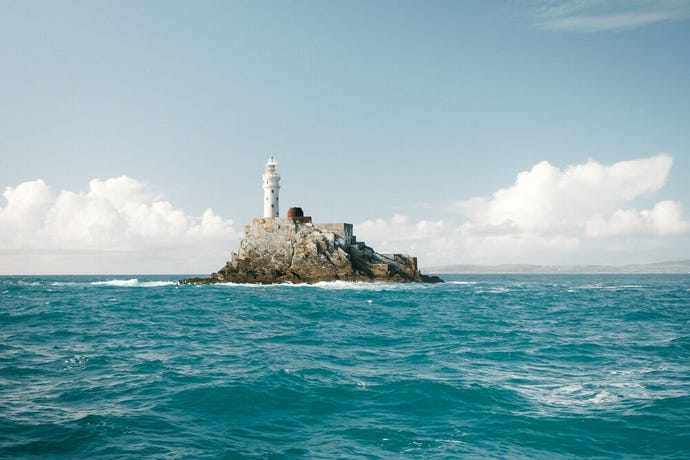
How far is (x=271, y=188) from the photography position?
97812mm

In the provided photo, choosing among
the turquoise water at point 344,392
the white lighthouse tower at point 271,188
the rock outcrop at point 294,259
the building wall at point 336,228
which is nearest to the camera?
the turquoise water at point 344,392

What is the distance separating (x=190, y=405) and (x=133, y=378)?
12.7 ft

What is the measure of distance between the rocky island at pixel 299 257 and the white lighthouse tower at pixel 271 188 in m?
6.79

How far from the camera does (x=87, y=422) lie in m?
12.3

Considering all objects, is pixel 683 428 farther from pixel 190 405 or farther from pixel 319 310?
pixel 319 310

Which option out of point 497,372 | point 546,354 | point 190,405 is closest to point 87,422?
point 190,405

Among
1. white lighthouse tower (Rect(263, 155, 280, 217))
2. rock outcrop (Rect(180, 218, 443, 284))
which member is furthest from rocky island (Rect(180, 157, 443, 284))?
white lighthouse tower (Rect(263, 155, 280, 217))

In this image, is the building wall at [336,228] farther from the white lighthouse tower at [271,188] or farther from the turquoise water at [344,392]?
the turquoise water at [344,392]

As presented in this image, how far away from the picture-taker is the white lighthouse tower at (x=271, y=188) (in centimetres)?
9719

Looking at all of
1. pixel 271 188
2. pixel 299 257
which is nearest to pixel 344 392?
pixel 299 257

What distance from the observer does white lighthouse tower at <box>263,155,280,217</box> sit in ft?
319

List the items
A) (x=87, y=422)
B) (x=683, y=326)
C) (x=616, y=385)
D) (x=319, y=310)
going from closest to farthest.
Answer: (x=87, y=422)
(x=616, y=385)
(x=683, y=326)
(x=319, y=310)

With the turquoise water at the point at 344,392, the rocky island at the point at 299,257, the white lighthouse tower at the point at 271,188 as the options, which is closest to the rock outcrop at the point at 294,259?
the rocky island at the point at 299,257

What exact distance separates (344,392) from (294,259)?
69658 millimetres
